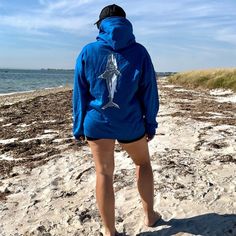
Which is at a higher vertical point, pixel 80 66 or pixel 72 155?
pixel 80 66

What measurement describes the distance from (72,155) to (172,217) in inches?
121

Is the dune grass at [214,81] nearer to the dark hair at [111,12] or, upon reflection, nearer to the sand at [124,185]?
the sand at [124,185]

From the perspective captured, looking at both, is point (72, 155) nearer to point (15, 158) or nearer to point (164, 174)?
point (15, 158)

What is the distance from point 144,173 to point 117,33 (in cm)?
143

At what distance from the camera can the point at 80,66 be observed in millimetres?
3965

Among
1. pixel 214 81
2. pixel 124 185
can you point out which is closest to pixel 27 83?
pixel 214 81

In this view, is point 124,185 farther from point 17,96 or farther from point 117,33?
point 17,96

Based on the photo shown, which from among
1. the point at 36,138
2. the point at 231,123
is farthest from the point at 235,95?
the point at 36,138

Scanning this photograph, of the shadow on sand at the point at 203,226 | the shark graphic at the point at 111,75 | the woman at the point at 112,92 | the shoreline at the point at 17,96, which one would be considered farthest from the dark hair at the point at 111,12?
the shoreline at the point at 17,96

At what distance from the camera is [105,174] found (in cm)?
414

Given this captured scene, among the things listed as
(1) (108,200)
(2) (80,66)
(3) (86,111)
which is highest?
(2) (80,66)

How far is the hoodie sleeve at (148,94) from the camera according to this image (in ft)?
13.0

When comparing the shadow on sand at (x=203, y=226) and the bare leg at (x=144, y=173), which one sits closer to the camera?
the bare leg at (x=144, y=173)

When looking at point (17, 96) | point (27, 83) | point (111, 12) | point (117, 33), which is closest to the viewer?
point (117, 33)
